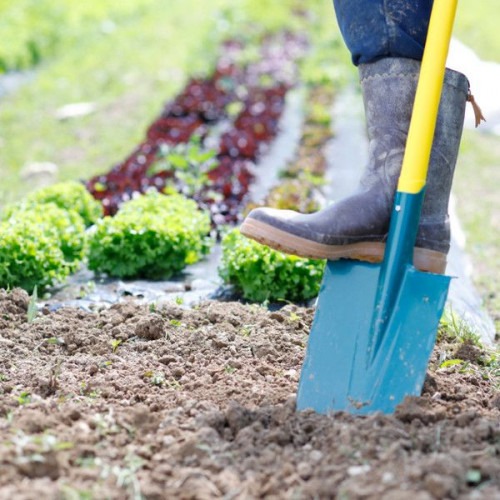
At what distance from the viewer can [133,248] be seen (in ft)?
14.3

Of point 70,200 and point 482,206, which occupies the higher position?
point 482,206

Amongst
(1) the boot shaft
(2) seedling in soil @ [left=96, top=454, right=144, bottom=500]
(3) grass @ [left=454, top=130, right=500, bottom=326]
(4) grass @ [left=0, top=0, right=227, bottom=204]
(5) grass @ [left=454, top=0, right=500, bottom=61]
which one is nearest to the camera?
(2) seedling in soil @ [left=96, top=454, right=144, bottom=500]

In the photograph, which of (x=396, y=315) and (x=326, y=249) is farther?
(x=326, y=249)

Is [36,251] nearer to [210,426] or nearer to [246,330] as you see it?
[246,330]

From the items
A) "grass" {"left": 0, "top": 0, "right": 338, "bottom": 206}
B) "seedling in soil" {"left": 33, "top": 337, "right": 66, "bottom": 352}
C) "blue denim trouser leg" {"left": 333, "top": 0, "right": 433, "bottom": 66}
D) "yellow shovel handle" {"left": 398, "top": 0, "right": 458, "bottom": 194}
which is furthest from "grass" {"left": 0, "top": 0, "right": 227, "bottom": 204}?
"yellow shovel handle" {"left": 398, "top": 0, "right": 458, "bottom": 194}

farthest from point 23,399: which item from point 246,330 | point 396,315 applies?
point 396,315

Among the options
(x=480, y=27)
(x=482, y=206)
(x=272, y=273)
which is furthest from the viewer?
(x=480, y=27)

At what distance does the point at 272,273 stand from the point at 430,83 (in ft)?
5.14

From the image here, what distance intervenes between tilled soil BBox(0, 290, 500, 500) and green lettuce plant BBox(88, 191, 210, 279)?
109 cm

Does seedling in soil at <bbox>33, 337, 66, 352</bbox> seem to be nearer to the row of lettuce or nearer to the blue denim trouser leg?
the row of lettuce

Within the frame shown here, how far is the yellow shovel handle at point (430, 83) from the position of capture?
2545mm

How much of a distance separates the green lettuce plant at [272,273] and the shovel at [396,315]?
1262mm

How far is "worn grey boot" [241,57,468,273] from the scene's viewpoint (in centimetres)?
264

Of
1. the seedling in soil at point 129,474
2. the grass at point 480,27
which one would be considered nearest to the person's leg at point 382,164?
the seedling in soil at point 129,474
